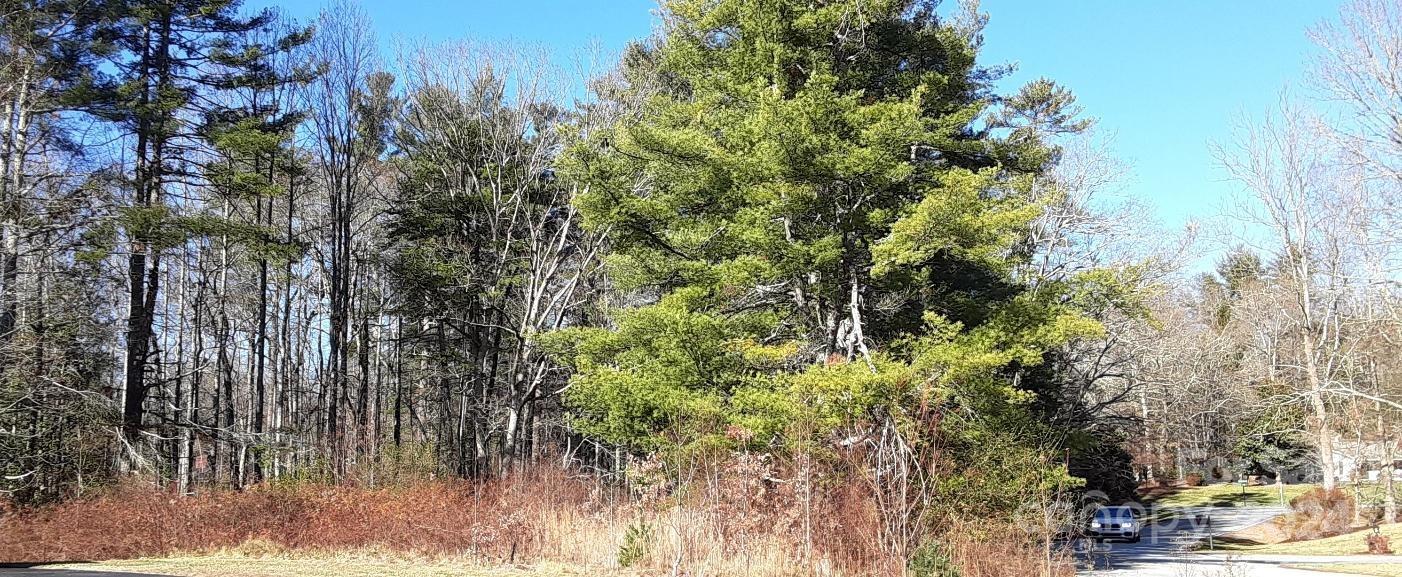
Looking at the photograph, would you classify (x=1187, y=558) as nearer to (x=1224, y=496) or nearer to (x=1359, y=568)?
(x=1359, y=568)

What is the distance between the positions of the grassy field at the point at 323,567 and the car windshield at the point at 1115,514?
20.5 metres

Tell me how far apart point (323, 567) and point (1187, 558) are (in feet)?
39.2

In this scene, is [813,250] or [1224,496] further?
[1224,496]

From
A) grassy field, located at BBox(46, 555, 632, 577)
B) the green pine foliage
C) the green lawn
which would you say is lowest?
the green lawn

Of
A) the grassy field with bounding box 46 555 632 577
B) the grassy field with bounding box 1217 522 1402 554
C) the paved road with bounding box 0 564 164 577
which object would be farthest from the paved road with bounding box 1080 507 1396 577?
the paved road with bounding box 0 564 164 577

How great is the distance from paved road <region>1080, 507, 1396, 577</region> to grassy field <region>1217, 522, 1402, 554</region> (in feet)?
4.39

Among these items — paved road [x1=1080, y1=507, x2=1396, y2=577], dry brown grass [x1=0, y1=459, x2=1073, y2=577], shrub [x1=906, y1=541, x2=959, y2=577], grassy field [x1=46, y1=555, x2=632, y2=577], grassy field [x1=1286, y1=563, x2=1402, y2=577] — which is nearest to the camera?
shrub [x1=906, y1=541, x2=959, y2=577]

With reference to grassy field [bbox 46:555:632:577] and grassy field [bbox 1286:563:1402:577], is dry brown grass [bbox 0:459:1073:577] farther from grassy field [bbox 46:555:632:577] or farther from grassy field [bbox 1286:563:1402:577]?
grassy field [bbox 1286:563:1402:577]

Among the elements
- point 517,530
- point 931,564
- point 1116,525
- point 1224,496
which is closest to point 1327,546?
point 1116,525

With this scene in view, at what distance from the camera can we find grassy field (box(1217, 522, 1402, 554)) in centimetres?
1944

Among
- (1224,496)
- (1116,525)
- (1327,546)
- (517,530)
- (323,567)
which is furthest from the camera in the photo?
(1224,496)

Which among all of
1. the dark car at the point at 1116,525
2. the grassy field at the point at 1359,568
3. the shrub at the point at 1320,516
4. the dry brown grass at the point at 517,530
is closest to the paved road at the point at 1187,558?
the dark car at the point at 1116,525

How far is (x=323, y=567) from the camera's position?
447 inches

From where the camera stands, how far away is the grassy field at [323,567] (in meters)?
10.6
